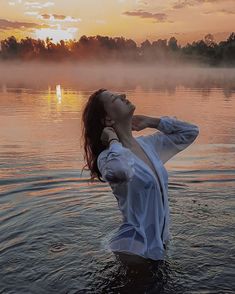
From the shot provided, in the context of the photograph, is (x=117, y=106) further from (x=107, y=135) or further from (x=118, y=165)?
(x=118, y=165)

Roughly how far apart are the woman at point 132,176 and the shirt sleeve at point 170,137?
0.64 ft

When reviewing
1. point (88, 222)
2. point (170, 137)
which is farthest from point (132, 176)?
point (88, 222)

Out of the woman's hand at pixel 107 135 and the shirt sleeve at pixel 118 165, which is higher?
the woman's hand at pixel 107 135

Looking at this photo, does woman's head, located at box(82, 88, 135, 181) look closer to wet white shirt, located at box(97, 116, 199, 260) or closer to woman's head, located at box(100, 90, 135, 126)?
woman's head, located at box(100, 90, 135, 126)

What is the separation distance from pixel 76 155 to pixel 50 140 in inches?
76.7

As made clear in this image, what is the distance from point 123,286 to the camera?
4637 mm

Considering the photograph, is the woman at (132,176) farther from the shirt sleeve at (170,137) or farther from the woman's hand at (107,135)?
the shirt sleeve at (170,137)

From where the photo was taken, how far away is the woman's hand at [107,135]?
418cm

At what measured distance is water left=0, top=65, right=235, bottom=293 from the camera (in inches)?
188

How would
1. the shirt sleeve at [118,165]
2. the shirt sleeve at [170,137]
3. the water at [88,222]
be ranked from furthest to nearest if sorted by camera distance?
1. the shirt sleeve at [170,137]
2. the water at [88,222]
3. the shirt sleeve at [118,165]

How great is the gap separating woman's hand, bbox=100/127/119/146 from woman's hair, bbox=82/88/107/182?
0.16 m

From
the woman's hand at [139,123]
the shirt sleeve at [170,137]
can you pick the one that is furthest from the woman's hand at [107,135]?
the shirt sleeve at [170,137]

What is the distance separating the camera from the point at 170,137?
16.5 ft

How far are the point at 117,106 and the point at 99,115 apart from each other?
8.2 inches
